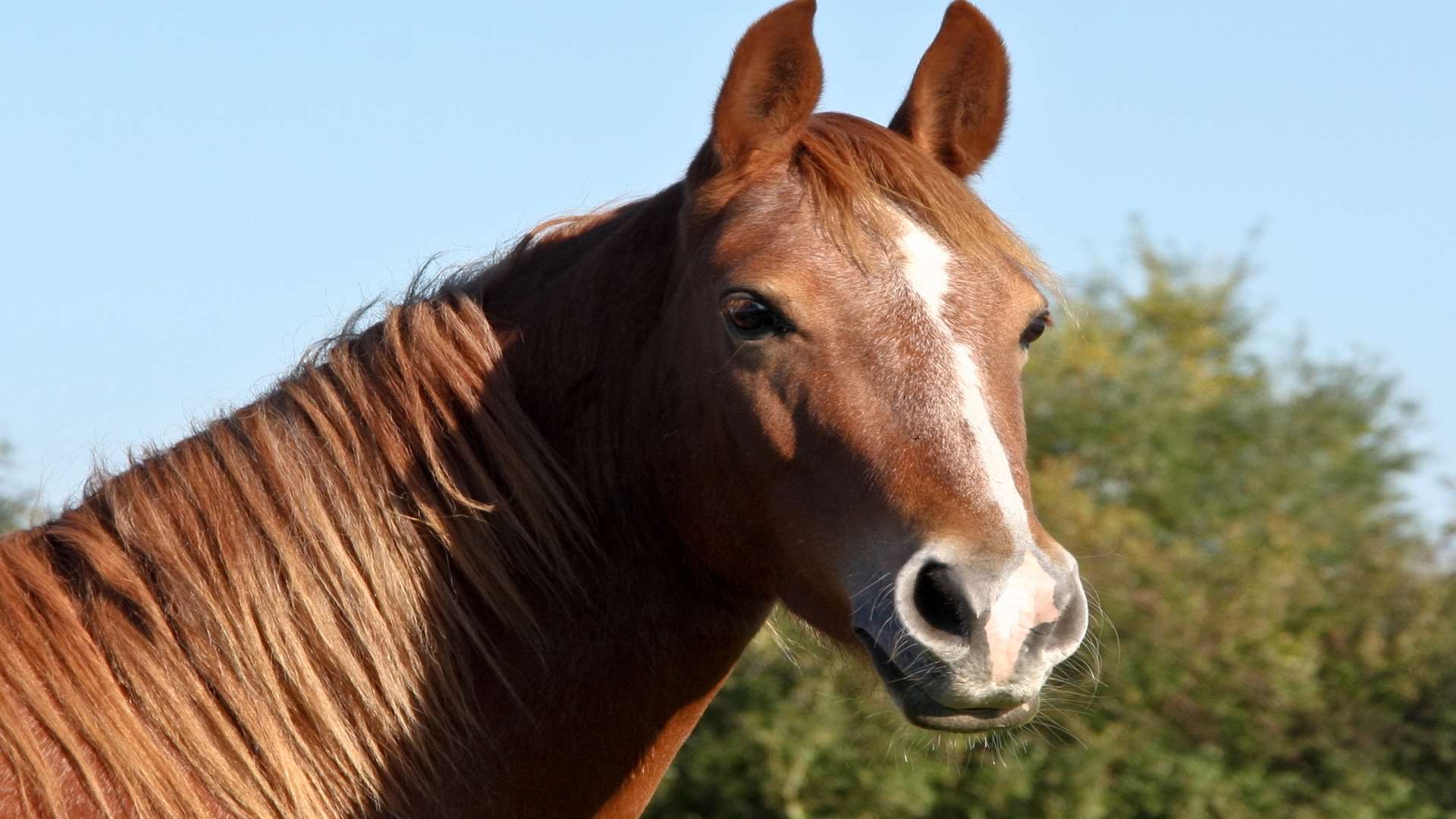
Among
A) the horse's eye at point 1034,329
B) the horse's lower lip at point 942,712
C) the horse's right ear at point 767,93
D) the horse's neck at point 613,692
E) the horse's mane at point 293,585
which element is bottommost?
the horse's lower lip at point 942,712

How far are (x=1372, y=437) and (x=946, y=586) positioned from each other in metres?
23.9

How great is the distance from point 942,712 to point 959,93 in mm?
1586

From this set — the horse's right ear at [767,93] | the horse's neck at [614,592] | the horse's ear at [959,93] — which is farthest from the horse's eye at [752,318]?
the horse's ear at [959,93]

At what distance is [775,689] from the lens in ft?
40.8

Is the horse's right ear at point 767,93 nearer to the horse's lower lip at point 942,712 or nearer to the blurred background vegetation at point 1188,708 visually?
the horse's lower lip at point 942,712

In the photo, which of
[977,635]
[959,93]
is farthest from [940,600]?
[959,93]

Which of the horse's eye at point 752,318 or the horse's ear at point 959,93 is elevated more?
the horse's ear at point 959,93

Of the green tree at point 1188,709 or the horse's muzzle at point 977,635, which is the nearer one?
the horse's muzzle at point 977,635

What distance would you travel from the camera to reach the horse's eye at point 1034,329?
312 cm

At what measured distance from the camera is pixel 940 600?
8.39 ft

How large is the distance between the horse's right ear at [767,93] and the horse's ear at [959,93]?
374mm

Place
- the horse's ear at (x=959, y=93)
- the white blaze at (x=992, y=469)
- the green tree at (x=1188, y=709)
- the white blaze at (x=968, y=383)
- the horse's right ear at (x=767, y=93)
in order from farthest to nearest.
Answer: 1. the green tree at (x=1188, y=709)
2. the horse's ear at (x=959, y=93)
3. the horse's right ear at (x=767, y=93)
4. the white blaze at (x=968, y=383)
5. the white blaze at (x=992, y=469)

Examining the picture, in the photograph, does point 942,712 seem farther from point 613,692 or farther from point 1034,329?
point 1034,329

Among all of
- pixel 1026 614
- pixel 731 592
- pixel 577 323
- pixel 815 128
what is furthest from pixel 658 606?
pixel 815 128
